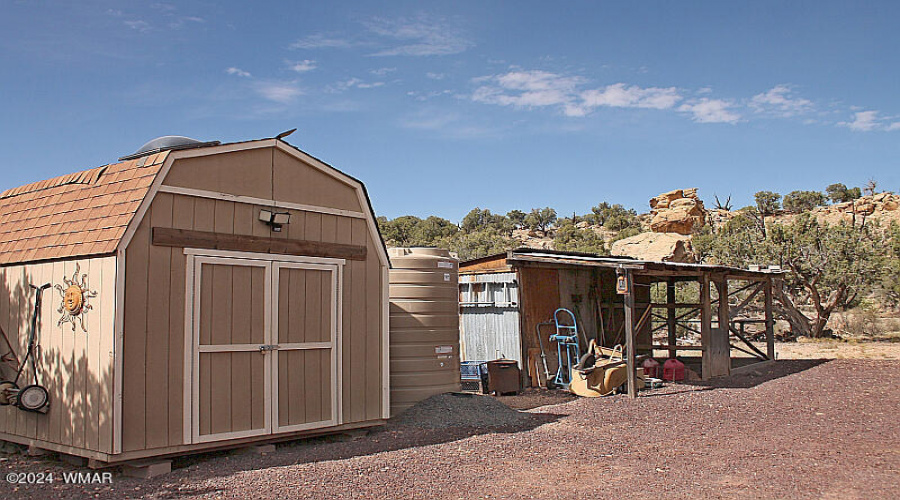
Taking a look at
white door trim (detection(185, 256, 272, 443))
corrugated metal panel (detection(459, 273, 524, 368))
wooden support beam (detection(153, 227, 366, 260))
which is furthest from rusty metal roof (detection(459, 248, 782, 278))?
A: white door trim (detection(185, 256, 272, 443))

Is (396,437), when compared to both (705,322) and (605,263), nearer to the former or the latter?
(605,263)

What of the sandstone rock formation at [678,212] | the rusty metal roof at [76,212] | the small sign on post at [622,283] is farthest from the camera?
the sandstone rock formation at [678,212]

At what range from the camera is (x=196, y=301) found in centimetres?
682

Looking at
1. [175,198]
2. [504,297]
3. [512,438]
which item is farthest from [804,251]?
[175,198]

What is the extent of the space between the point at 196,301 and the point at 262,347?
2.68ft

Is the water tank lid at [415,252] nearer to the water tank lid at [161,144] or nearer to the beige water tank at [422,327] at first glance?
the beige water tank at [422,327]

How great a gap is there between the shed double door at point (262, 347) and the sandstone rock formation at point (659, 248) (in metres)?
29.0

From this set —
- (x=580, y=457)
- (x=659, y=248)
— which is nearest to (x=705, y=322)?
(x=580, y=457)

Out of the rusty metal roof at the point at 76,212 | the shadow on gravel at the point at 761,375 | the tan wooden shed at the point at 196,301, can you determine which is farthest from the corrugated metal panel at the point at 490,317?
the rusty metal roof at the point at 76,212

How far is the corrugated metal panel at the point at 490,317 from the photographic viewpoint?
517 inches

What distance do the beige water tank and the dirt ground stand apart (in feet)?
1.06

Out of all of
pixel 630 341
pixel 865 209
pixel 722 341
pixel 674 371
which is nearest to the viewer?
pixel 630 341

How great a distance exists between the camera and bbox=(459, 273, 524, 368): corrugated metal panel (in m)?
13.1

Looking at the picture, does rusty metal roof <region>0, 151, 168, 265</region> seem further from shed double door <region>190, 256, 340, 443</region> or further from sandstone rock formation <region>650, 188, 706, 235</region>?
sandstone rock formation <region>650, 188, 706, 235</region>
